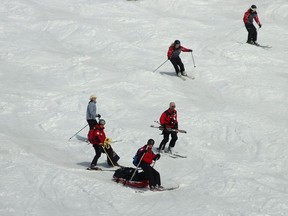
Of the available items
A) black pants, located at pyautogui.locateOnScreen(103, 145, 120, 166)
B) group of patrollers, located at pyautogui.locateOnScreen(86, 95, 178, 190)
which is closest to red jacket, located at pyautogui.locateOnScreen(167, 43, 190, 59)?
group of patrollers, located at pyautogui.locateOnScreen(86, 95, 178, 190)

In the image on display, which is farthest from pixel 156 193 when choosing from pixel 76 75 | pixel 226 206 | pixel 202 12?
pixel 202 12

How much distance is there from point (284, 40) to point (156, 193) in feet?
57.8

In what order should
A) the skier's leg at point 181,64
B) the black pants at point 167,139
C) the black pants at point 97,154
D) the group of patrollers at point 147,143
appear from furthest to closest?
1. the skier's leg at point 181,64
2. the black pants at point 167,139
3. the black pants at point 97,154
4. the group of patrollers at point 147,143

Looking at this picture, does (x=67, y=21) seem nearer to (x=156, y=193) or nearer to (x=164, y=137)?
(x=164, y=137)

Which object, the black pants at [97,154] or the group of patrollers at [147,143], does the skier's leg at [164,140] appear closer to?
the group of patrollers at [147,143]

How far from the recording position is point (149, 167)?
16.0 m

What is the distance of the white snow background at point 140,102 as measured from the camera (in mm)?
15266

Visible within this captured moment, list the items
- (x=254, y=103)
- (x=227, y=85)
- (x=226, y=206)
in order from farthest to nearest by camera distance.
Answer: (x=227, y=85), (x=254, y=103), (x=226, y=206)

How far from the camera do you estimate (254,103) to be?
78.3 ft

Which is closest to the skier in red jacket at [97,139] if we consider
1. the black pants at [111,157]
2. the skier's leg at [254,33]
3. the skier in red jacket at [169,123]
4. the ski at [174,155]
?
the black pants at [111,157]

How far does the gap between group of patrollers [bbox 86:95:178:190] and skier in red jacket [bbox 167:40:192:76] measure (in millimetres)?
5906

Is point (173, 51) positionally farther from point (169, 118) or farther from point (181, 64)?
point (169, 118)

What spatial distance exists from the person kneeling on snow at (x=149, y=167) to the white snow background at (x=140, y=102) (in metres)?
0.36

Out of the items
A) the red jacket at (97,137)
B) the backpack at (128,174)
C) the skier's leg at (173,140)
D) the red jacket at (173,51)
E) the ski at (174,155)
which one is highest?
the red jacket at (173,51)
